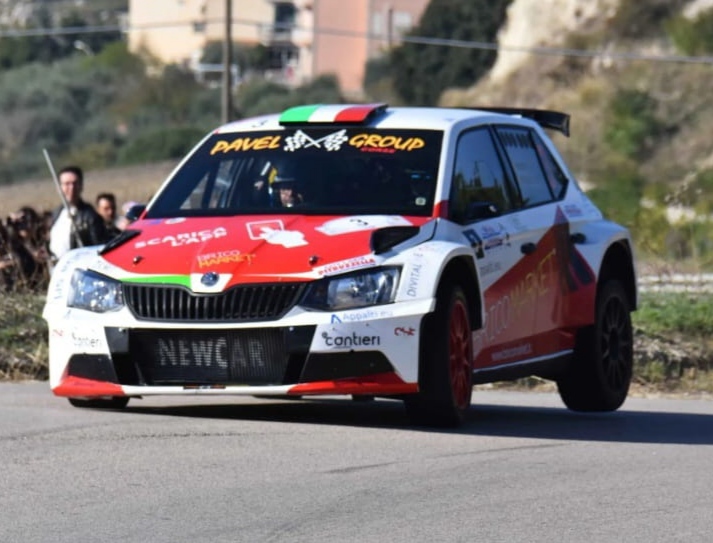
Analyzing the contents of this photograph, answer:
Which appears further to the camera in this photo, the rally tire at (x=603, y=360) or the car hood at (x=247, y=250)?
the rally tire at (x=603, y=360)

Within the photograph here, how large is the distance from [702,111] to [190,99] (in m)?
42.6

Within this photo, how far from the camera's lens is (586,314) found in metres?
10.7

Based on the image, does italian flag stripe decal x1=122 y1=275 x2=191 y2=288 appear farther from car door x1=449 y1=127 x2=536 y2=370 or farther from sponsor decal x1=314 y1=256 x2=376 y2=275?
car door x1=449 y1=127 x2=536 y2=370

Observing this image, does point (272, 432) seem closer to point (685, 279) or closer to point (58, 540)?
point (58, 540)

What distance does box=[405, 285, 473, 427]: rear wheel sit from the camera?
28.9 ft

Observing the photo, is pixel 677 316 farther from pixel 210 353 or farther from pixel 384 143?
pixel 210 353

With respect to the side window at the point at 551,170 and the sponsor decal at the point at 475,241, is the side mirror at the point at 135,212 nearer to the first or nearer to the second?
the sponsor decal at the point at 475,241

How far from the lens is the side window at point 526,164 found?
10.7 meters

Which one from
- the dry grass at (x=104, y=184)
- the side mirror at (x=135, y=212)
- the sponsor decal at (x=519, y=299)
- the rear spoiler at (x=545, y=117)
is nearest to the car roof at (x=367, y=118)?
the rear spoiler at (x=545, y=117)

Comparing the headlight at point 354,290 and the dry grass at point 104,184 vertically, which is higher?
the headlight at point 354,290

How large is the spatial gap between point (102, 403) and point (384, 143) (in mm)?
2032

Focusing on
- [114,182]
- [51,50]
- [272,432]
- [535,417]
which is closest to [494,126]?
[535,417]

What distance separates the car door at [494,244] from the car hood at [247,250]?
0.47 metres

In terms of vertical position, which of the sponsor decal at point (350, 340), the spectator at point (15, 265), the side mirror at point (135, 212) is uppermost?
the side mirror at point (135, 212)
